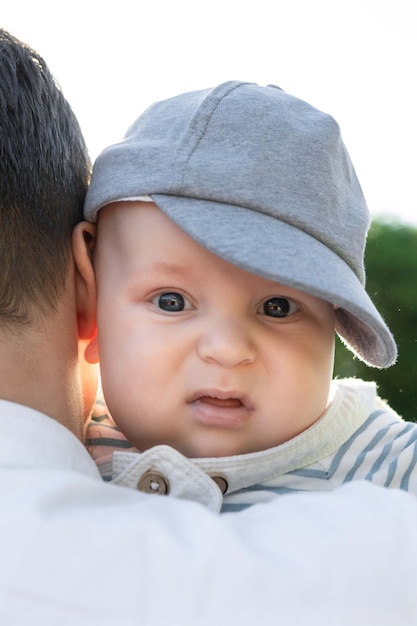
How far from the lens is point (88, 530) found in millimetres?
1261

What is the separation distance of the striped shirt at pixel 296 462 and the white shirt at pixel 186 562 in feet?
1.18

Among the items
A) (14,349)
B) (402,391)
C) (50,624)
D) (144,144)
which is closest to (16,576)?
(50,624)

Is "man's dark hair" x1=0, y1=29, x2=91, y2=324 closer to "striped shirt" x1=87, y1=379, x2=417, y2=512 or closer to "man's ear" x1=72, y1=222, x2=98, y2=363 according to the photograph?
"man's ear" x1=72, y1=222, x2=98, y2=363

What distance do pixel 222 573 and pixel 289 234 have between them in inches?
27.5

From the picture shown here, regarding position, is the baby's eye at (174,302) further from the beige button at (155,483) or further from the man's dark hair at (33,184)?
the beige button at (155,483)

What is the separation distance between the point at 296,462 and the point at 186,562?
0.64 m

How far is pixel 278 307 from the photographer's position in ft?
6.02

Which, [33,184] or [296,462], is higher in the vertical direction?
[33,184]

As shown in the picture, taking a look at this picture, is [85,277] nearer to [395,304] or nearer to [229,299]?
[229,299]

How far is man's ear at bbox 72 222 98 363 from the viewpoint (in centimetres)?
187

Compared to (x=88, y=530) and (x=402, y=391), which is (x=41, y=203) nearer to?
(x=88, y=530)

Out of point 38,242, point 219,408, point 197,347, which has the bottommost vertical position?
point 219,408

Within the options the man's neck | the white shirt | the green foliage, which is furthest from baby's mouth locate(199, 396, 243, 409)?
the green foliage

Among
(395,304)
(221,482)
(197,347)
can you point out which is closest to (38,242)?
(197,347)
